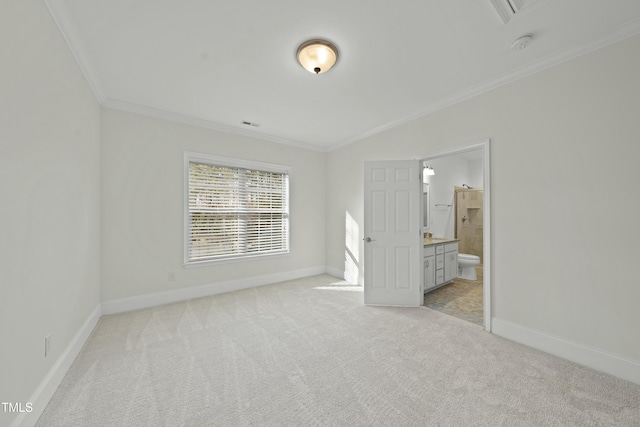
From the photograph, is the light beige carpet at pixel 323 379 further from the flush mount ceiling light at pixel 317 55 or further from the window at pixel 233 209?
the flush mount ceiling light at pixel 317 55

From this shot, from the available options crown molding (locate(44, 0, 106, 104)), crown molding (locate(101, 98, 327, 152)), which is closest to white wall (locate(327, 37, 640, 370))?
crown molding (locate(101, 98, 327, 152))

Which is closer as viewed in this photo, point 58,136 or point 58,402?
point 58,402

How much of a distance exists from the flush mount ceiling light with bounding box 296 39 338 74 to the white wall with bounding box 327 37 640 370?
1.78 meters

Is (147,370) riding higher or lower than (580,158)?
lower

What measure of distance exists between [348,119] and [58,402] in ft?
13.3

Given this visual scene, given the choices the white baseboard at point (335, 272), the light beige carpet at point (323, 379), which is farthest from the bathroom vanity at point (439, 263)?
the white baseboard at point (335, 272)

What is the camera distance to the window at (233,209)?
384 centimetres

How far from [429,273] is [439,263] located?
0.36 meters

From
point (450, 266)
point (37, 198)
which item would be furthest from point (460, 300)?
point (37, 198)

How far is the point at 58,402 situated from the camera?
1699mm

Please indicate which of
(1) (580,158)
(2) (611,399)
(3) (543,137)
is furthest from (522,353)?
(3) (543,137)

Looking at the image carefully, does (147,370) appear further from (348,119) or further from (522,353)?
(348,119)

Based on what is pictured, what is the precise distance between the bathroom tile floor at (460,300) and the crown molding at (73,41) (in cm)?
467

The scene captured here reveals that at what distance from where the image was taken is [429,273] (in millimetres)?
4051
